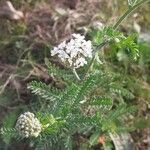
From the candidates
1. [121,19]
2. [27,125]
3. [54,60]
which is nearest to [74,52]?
[121,19]

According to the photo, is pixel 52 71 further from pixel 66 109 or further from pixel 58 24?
pixel 58 24

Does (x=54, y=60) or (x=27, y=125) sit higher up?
(x=54, y=60)

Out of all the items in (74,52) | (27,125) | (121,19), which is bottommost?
(27,125)

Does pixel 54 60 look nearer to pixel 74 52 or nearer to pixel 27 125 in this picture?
pixel 74 52

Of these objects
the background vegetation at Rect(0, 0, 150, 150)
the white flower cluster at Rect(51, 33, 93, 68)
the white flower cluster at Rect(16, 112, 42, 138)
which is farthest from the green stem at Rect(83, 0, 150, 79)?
the white flower cluster at Rect(16, 112, 42, 138)

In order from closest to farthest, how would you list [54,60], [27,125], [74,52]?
[27,125] → [74,52] → [54,60]

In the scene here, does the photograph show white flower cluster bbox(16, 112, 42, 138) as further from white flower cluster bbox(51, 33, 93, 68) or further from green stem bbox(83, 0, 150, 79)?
green stem bbox(83, 0, 150, 79)

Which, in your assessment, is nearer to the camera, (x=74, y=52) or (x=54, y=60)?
(x=74, y=52)

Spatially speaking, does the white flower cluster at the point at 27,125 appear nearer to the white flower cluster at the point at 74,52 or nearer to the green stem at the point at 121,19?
the white flower cluster at the point at 74,52
